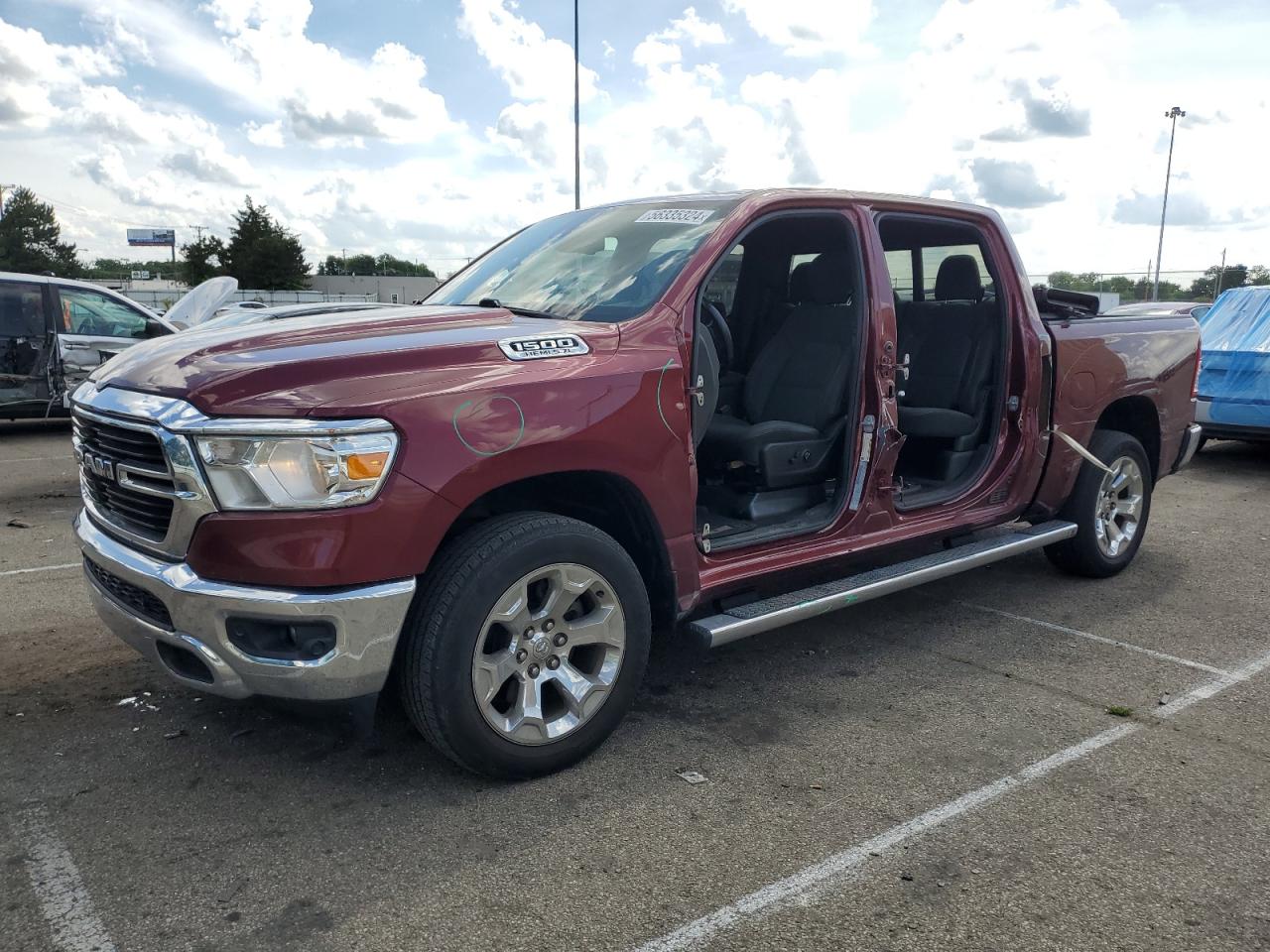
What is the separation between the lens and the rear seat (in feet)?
16.6

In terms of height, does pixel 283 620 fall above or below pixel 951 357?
below

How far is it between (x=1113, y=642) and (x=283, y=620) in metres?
3.74

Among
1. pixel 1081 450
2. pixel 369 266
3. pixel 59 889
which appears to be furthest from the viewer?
pixel 369 266

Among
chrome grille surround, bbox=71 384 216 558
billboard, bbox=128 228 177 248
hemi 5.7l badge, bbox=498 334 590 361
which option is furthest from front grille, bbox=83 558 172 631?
billboard, bbox=128 228 177 248

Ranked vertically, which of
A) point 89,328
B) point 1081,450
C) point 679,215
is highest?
point 679,215

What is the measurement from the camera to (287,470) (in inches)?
106

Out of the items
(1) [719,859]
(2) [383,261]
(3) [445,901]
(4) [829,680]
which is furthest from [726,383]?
(2) [383,261]

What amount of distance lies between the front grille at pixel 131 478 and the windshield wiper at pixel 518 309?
136 centimetres

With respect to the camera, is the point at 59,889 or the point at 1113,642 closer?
the point at 59,889

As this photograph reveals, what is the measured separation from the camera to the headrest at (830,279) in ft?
15.0

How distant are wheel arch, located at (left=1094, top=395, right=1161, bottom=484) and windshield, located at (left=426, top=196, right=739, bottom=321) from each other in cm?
298

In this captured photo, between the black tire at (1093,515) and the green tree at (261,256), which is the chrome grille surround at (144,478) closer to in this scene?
Result: the black tire at (1093,515)

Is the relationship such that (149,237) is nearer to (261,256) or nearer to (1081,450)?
(261,256)

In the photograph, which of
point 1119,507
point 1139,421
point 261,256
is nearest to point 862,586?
point 1119,507
